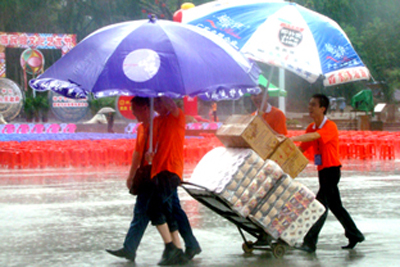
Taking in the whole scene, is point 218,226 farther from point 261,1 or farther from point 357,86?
point 357,86

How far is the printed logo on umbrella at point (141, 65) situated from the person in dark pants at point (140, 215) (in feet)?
2.25

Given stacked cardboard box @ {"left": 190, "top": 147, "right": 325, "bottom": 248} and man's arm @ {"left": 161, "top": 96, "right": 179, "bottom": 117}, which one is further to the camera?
man's arm @ {"left": 161, "top": 96, "right": 179, "bottom": 117}

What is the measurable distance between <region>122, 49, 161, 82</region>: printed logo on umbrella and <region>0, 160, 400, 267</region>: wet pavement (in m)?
1.81

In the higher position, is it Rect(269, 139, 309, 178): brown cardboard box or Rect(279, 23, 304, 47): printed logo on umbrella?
Rect(279, 23, 304, 47): printed logo on umbrella

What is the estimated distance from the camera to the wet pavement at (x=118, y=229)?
18.5ft

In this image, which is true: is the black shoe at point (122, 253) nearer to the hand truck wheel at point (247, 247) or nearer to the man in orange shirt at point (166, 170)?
the man in orange shirt at point (166, 170)

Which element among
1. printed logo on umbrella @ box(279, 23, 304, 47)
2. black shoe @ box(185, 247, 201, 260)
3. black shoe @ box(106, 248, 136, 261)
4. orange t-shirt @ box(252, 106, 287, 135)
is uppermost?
printed logo on umbrella @ box(279, 23, 304, 47)

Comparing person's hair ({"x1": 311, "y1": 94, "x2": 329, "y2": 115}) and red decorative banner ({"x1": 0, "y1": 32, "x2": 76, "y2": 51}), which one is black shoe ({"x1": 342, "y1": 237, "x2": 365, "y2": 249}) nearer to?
person's hair ({"x1": 311, "y1": 94, "x2": 329, "y2": 115})

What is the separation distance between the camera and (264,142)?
5.36m

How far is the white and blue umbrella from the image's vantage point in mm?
5617

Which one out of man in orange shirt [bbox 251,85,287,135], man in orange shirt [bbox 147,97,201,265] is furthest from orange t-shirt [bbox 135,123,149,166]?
man in orange shirt [bbox 251,85,287,135]

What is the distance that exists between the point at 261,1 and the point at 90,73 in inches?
82.7

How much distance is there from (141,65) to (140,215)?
4.79 feet

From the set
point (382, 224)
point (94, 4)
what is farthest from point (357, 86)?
point (382, 224)
